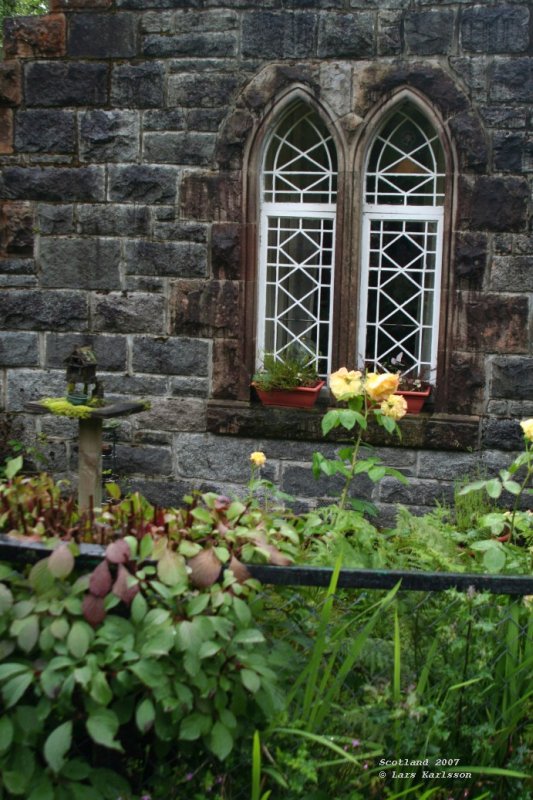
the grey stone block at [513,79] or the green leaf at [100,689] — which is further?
the grey stone block at [513,79]

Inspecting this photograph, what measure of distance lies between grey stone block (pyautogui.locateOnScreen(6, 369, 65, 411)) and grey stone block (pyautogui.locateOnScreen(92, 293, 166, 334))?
0.49 metres

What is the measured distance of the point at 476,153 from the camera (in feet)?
20.5

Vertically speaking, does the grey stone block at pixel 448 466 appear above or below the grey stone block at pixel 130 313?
below

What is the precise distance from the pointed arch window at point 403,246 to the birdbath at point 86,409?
6.38 feet

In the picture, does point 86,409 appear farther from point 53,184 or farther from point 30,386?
point 53,184

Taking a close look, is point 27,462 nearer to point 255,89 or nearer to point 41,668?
point 255,89

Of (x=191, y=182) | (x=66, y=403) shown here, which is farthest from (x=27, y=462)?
(x=191, y=182)

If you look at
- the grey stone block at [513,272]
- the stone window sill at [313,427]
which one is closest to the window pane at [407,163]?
the grey stone block at [513,272]

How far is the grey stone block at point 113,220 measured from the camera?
6652mm

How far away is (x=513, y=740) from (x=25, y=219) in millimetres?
5228

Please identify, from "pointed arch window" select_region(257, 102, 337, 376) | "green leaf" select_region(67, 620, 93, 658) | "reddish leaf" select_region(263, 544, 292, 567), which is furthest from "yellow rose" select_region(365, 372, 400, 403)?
"pointed arch window" select_region(257, 102, 337, 376)

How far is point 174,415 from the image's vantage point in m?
6.75

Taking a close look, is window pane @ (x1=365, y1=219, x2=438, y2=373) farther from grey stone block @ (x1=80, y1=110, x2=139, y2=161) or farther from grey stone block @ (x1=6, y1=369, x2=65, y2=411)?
grey stone block @ (x1=6, y1=369, x2=65, y2=411)

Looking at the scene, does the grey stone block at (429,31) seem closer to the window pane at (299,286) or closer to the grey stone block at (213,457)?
the window pane at (299,286)
